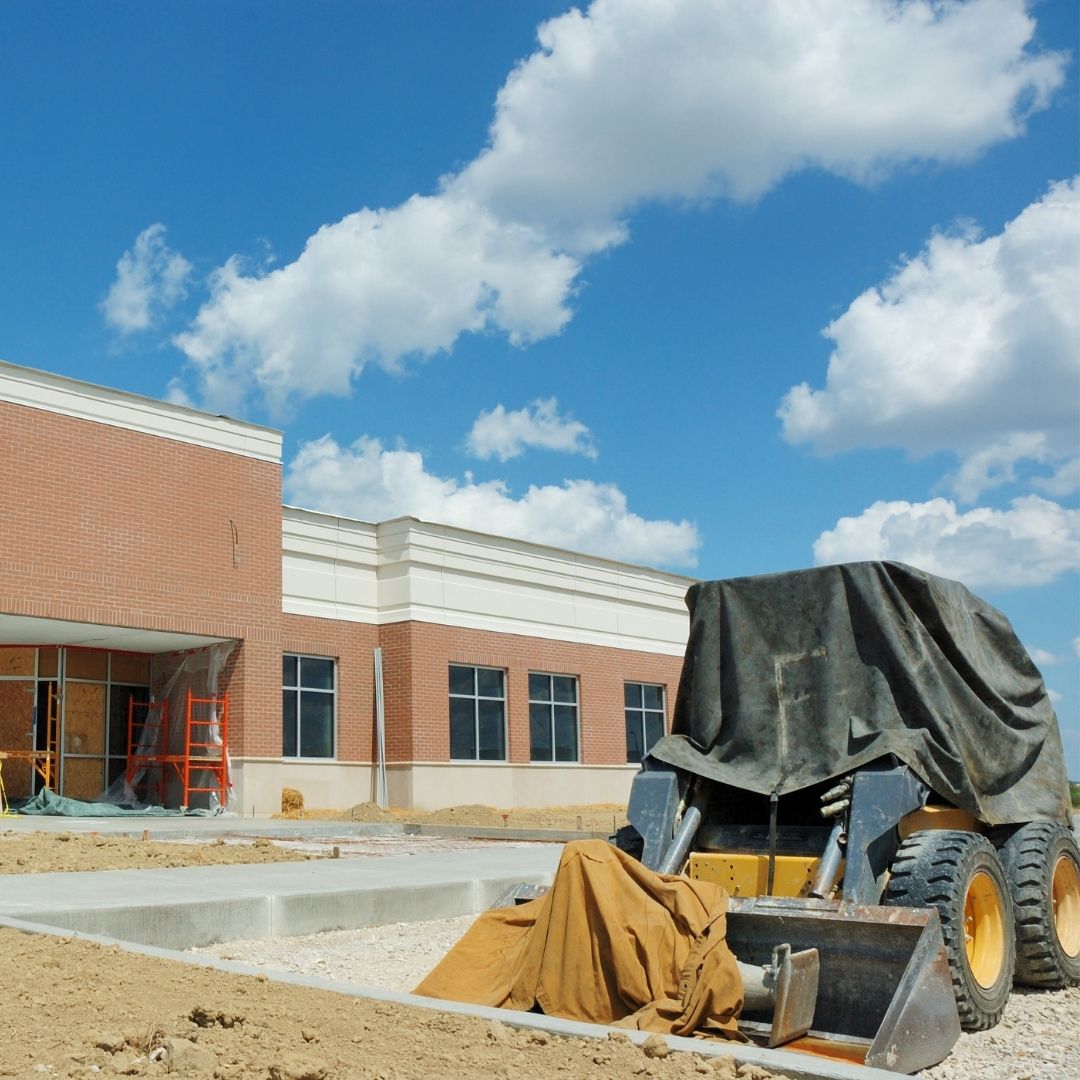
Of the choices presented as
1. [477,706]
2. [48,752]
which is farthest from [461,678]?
[48,752]

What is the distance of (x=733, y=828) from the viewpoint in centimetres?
823

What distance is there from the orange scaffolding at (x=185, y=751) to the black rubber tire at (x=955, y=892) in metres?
19.5

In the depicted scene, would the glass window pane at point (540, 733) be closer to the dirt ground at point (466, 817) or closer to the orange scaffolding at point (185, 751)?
the dirt ground at point (466, 817)

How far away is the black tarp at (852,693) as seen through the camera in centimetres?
776

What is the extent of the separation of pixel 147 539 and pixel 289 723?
5361 millimetres

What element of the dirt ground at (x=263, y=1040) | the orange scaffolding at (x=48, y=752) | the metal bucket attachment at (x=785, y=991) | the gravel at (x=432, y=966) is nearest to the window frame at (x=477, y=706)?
the orange scaffolding at (x=48, y=752)

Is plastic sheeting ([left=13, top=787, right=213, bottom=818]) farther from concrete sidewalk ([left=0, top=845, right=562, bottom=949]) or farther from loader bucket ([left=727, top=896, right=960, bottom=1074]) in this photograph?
loader bucket ([left=727, top=896, right=960, bottom=1074])

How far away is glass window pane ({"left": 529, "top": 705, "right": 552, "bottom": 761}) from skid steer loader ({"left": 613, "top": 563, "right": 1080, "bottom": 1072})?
22.0 m

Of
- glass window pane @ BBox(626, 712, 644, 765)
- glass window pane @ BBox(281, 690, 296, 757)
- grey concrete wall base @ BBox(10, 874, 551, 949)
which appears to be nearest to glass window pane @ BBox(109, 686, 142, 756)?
glass window pane @ BBox(281, 690, 296, 757)

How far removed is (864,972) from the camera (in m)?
6.37

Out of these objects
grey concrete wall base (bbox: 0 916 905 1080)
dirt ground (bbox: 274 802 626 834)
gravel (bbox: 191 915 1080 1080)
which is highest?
grey concrete wall base (bbox: 0 916 905 1080)

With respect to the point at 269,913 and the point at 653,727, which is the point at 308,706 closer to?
the point at 653,727

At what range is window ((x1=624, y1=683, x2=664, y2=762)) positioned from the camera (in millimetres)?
33844

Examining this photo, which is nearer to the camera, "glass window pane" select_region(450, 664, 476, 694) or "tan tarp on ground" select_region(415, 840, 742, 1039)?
"tan tarp on ground" select_region(415, 840, 742, 1039)
